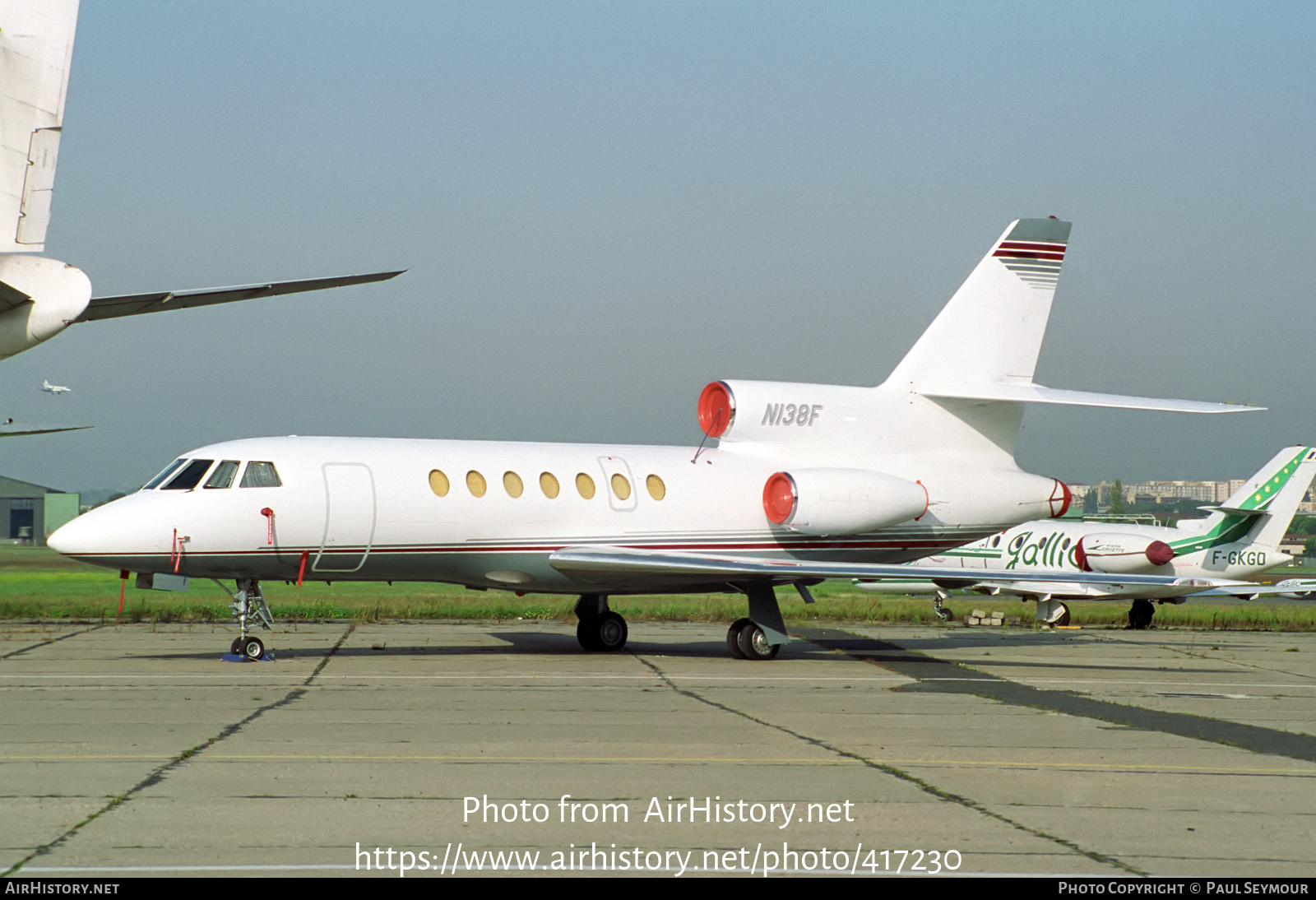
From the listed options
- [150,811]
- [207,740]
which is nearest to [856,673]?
[207,740]

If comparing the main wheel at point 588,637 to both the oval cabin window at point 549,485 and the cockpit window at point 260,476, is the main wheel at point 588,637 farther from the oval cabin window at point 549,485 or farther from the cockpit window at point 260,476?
the cockpit window at point 260,476

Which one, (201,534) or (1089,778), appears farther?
(201,534)

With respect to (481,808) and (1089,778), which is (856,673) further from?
(481,808)

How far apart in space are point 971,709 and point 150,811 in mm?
8478

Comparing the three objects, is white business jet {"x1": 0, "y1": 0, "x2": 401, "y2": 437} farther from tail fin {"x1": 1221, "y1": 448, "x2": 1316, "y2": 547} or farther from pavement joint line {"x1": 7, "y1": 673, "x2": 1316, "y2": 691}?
tail fin {"x1": 1221, "y1": 448, "x2": 1316, "y2": 547}

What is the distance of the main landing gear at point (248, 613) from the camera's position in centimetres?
1700

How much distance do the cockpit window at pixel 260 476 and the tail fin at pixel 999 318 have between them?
391 inches

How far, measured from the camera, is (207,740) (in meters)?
10.1

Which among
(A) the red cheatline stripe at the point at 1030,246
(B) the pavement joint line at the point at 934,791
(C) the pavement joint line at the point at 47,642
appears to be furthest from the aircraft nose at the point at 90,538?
(A) the red cheatline stripe at the point at 1030,246

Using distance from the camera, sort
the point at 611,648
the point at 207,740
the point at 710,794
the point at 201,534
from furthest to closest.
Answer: the point at 611,648 → the point at 201,534 → the point at 207,740 → the point at 710,794

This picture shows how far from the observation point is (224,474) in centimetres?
1717

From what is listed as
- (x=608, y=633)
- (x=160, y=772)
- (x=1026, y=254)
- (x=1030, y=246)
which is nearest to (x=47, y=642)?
(x=608, y=633)

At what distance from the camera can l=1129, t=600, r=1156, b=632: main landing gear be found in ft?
101

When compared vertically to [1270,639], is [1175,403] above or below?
above
